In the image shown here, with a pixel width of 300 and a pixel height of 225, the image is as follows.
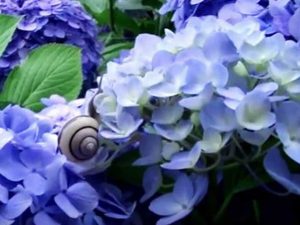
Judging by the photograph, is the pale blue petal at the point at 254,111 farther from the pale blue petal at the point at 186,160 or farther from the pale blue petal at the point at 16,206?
the pale blue petal at the point at 16,206

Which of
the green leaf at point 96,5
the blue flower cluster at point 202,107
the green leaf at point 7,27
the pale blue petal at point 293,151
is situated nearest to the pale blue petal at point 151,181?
the blue flower cluster at point 202,107

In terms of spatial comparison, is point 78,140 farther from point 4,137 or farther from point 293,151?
point 293,151

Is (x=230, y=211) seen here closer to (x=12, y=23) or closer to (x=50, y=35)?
(x=12, y=23)

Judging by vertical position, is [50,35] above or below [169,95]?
below

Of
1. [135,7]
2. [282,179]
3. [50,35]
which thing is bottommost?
[135,7]

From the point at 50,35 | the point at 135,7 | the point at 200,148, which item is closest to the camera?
the point at 200,148

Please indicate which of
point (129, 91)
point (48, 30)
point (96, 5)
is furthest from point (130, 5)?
point (129, 91)

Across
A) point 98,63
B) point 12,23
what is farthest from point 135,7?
point 12,23

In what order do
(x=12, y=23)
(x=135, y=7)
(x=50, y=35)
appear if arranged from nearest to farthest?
(x=12, y=23)
(x=50, y=35)
(x=135, y=7)
